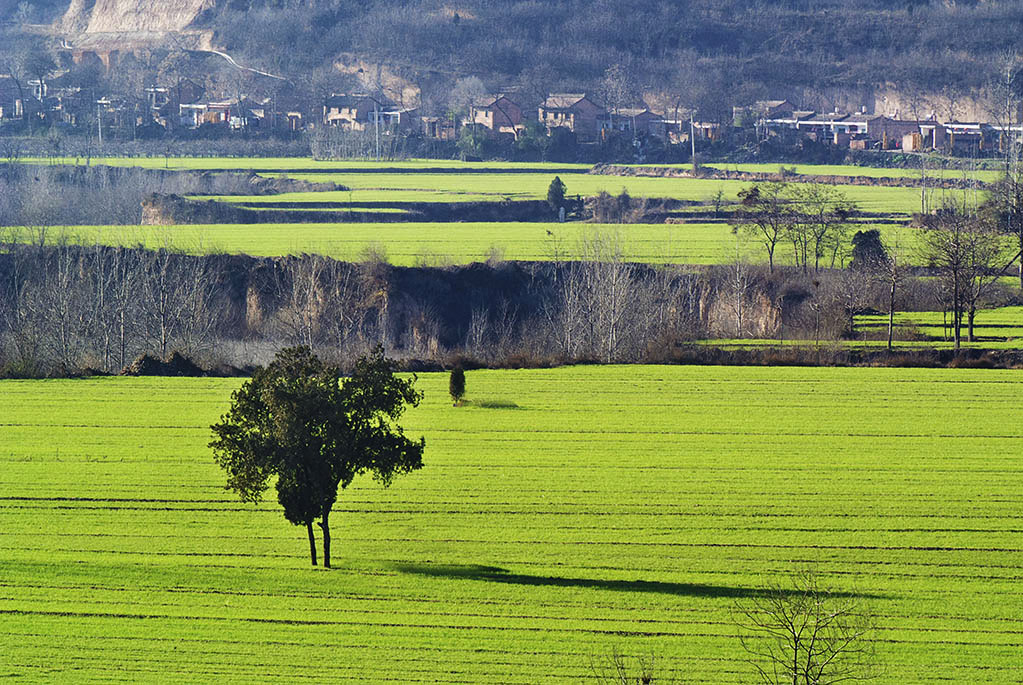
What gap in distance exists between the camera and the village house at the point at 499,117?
12275cm

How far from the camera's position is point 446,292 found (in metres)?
68.8

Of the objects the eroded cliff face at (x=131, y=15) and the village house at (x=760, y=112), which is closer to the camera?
the village house at (x=760, y=112)

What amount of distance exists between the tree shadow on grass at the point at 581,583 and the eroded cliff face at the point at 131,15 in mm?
140834

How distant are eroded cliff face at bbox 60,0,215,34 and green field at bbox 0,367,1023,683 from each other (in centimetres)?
12281

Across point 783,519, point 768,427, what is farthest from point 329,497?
point 768,427

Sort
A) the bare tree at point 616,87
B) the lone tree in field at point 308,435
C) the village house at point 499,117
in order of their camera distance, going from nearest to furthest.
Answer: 1. the lone tree in field at point 308,435
2. the village house at point 499,117
3. the bare tree at point 616,87

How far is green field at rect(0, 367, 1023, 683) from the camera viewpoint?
2478 centimetres

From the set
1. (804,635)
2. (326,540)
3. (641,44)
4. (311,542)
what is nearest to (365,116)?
(641,44)

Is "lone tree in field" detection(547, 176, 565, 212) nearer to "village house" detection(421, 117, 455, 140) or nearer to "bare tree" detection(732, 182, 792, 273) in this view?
"bare tree" detection(732, 182, 792, 273)

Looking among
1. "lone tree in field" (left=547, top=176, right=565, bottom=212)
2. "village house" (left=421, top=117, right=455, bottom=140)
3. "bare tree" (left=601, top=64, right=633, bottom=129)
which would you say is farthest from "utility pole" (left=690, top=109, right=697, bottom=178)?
"lone tree in field" (left=547, top=176, right=565, bottom=212)

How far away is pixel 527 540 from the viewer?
31344mm

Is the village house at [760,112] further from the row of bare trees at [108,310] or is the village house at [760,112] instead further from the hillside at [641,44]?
the row of bare trees at [108,310]

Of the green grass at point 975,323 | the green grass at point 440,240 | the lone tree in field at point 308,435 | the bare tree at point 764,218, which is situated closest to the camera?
the lone tree in field at point 308,435

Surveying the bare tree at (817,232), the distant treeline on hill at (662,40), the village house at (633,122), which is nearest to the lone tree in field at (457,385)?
the bare tree at (817,232)
